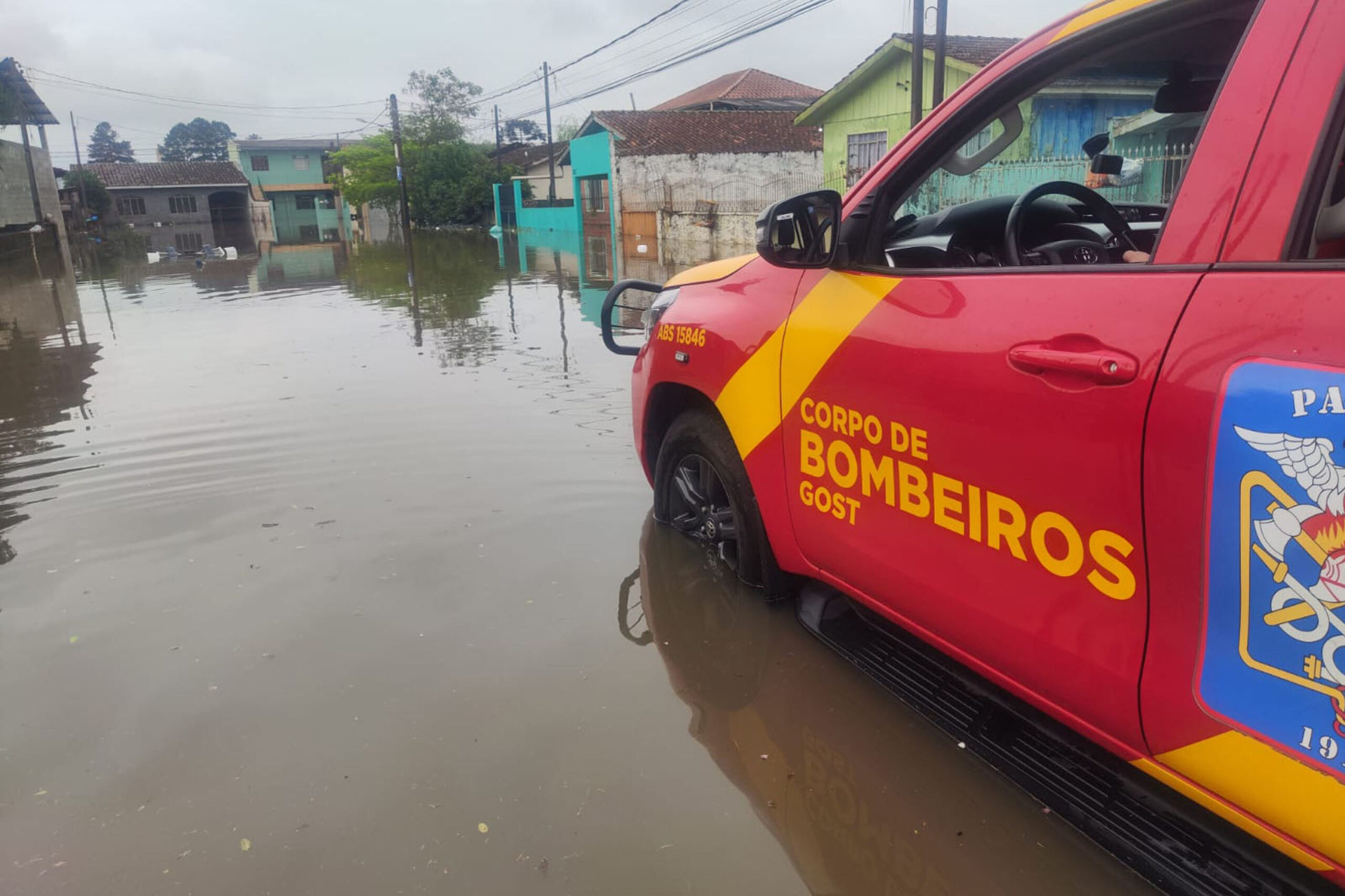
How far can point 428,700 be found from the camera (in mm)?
2875

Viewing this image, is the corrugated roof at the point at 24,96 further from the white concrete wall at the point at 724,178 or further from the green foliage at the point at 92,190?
the white concrete wall at the point at 724,178

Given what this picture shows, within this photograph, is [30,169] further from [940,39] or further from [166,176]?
[940,39]

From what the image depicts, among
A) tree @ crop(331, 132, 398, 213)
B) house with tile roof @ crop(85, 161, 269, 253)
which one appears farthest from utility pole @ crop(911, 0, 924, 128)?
house with tile roof @ crop(85, 161, 269, 253)

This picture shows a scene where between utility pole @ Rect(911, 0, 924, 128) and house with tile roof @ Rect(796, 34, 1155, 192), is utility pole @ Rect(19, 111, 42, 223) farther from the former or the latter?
utility pole @ Rect(911, 0, 924, 128)

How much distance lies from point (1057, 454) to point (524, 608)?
2273 mm

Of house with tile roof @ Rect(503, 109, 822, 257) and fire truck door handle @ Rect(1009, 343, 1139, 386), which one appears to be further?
house with tile roof @ Rect(503, 109, 822, 257)

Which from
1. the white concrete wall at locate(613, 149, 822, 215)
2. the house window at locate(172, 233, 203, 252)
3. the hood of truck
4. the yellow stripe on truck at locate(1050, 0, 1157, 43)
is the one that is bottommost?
the hood of truck

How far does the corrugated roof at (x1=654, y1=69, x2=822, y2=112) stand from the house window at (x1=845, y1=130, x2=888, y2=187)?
23.8 m

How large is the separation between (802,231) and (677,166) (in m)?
31.4

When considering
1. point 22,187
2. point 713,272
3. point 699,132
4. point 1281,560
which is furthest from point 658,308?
point 22,187

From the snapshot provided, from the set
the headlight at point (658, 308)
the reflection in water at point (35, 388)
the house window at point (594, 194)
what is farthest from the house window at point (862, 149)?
the headlight at point (658, 308)

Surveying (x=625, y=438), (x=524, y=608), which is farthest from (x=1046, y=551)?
(x=625, y=438)

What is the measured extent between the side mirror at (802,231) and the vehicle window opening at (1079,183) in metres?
0.07

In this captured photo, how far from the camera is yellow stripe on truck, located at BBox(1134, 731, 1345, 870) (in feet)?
4.56
